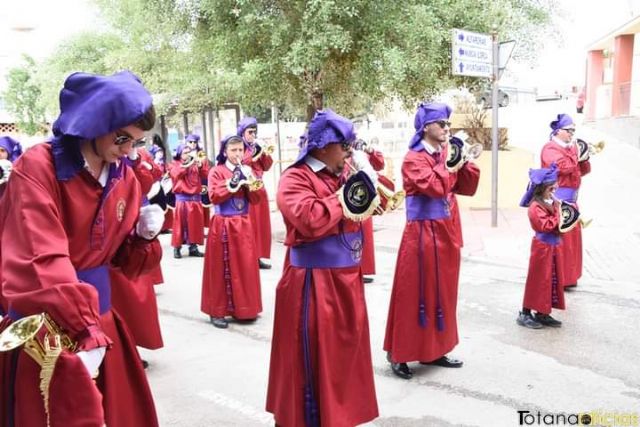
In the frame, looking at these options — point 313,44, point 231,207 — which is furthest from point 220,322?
point 313,44

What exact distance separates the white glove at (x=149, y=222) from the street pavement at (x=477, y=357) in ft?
6.20

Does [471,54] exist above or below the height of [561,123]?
above

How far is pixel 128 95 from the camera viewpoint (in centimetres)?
221

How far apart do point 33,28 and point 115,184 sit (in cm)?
3607

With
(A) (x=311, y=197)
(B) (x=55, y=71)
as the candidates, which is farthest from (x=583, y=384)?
(B) (x=55, y=71)

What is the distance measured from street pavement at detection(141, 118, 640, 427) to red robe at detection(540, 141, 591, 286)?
1.02 feet

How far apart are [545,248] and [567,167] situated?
4.91 ft

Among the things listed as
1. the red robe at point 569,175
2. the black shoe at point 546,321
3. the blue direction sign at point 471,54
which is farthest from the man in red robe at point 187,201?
the black shoe at point 546,321

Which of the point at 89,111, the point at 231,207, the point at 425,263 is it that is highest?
the point at 89,111

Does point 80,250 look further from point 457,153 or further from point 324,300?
point 457,153

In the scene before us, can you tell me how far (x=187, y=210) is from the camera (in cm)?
1005

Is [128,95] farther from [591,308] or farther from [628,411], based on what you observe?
[591,308]

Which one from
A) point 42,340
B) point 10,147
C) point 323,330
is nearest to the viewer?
point 42,340

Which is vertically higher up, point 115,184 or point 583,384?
point 115,184
